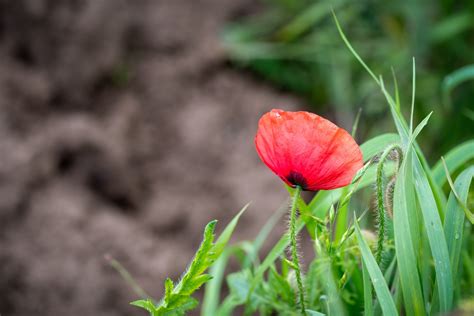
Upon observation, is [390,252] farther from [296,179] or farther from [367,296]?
[296,179]

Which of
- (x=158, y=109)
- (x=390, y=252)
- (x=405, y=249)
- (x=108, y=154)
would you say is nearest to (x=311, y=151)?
(x=405, y=249)

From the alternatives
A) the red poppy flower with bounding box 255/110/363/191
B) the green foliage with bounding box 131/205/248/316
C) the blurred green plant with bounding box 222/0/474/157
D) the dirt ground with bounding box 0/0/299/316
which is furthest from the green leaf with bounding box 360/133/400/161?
the blurred green plant with bounding box 222/0/474/157

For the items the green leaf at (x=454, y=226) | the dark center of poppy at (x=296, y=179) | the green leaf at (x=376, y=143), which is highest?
the green leaf at (x=376, y=143)

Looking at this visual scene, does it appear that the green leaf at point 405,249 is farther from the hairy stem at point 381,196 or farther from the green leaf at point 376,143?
the green leaf at point 376,143

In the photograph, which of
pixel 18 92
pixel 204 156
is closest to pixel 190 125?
pixel 204 156

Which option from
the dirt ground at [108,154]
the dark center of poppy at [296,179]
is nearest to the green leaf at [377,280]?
the dark center of poppy at [296,179]

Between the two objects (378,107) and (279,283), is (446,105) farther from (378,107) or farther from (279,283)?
(279,283)

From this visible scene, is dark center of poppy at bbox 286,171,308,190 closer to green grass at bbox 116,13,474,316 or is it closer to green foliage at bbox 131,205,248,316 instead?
green grass at bbox 116,13,474,316
